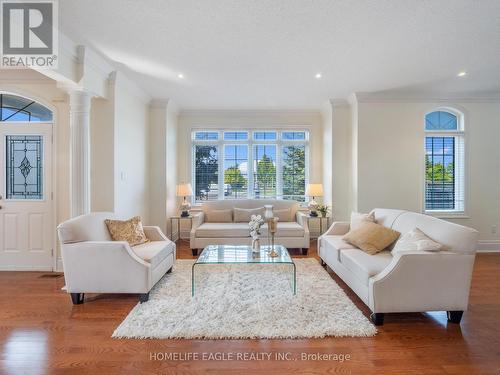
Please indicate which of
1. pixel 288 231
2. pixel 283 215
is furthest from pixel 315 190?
pixel 288 231

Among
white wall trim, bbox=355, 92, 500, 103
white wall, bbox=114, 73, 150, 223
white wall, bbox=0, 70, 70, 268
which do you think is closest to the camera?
white wall, bbox=0, 70, 70, 268

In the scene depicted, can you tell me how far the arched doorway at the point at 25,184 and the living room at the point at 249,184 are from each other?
0.02 m

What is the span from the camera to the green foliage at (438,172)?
5102 mm

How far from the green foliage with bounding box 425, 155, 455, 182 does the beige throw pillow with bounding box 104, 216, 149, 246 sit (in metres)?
5.02

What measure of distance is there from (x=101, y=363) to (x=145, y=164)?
11.8ft

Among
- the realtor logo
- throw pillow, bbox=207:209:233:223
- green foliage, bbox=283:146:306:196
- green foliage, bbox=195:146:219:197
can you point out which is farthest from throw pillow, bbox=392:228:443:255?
green foliage, bbox=195:146:219:197

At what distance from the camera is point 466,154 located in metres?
4.97

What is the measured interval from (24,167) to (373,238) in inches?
183

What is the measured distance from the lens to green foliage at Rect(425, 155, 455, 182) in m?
5.10

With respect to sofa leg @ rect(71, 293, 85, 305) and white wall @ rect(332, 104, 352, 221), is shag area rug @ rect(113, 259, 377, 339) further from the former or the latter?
white wall @ rect(332, 104, 352, 221)

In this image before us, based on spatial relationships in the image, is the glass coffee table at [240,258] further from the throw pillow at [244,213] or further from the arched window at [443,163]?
the arched window at [443,163]

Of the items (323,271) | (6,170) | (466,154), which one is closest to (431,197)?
(466,154)

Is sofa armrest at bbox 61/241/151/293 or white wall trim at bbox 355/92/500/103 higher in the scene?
white wall trim at bbox 355/92/500/103

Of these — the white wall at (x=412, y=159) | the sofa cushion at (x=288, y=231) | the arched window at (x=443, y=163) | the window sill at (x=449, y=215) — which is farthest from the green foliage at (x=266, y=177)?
the window sill at (x=449, y=215)
